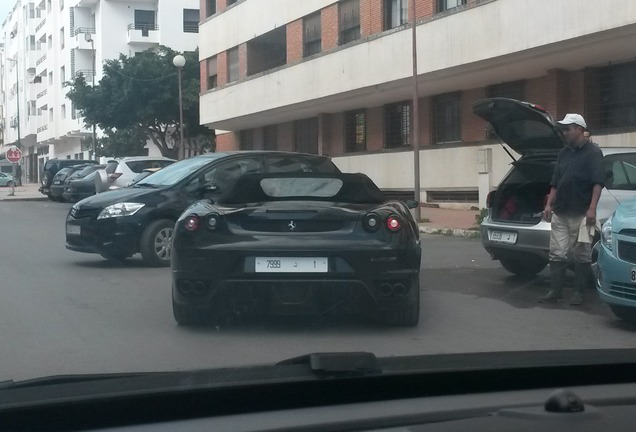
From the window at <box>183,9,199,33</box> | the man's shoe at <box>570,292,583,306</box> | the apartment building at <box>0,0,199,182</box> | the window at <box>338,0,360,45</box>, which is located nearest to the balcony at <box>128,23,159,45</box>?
the apartment building at <box>0,0,199,182</box>

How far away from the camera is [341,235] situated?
287 inches

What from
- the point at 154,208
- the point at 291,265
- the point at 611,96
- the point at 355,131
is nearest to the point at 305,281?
the point at 291,265

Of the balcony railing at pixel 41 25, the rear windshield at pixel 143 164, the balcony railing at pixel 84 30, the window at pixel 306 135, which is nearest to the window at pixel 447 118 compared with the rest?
the rear windshield at pixel 143 164

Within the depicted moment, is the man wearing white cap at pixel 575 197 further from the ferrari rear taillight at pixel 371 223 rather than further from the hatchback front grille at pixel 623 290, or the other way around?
the ferrari rear taillight at pixel 371 223

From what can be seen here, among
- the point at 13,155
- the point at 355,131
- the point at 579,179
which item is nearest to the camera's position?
the point at 579,179

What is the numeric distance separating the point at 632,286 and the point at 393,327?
6.62ft

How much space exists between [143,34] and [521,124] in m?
50.2

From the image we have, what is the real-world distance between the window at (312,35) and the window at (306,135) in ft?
12.1

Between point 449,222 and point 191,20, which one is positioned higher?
point 191,20

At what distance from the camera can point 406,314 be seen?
773cm

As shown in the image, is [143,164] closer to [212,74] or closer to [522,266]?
[522,266]

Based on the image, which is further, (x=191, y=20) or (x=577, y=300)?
(x=191, y=20)

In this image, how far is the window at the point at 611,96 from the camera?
19891mm

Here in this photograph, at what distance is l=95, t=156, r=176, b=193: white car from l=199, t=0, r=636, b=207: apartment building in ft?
20.1
